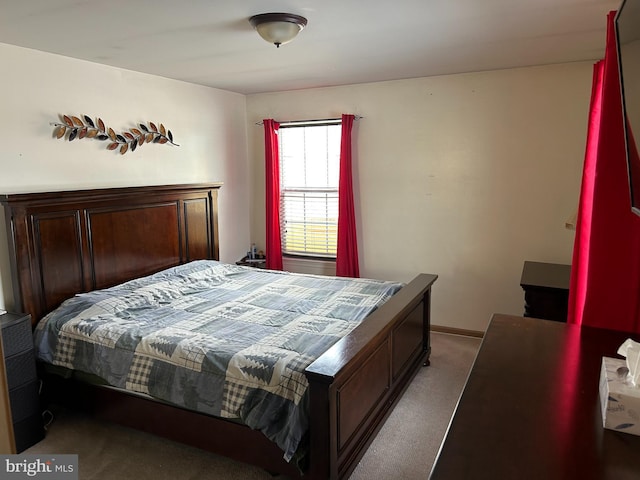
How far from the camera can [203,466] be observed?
2467mm

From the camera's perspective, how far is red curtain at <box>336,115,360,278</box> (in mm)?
4426

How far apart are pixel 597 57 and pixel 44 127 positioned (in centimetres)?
404

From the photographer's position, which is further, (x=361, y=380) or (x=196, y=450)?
(x=196, y=450)

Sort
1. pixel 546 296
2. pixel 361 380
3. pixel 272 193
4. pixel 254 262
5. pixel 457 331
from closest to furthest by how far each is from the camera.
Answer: pixel 361 380
pixel 546 296
pixel 457 331
pixel 272 193
pixel 254 262

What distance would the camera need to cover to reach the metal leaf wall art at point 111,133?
318 centimetres

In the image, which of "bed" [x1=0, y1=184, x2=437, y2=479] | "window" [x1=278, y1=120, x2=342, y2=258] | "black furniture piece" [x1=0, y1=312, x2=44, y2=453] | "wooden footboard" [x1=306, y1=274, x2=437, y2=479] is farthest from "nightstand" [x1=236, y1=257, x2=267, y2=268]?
"black furniture piece" [x1=0, y1=312, x2=44, y2=453]

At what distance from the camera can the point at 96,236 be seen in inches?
130

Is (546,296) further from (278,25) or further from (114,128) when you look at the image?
(114,128)

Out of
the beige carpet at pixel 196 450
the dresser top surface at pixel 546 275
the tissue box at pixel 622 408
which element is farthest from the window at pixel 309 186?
the tissue box at pixel 622 408

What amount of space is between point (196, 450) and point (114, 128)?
2.45m

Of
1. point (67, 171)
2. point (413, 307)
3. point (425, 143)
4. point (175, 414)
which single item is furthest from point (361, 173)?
point (175, 414)

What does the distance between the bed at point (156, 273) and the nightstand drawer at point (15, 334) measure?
26cm

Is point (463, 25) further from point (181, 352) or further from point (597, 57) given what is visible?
point (181, 352)

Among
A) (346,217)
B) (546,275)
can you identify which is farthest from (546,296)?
(346,217)
